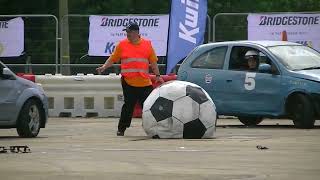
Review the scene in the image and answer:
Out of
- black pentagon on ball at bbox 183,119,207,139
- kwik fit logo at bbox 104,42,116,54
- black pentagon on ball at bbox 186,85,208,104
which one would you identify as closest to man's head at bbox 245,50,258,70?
black pentagon on ball at bbox 186,85,208,104

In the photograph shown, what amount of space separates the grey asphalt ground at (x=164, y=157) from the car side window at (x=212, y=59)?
6.21 ft

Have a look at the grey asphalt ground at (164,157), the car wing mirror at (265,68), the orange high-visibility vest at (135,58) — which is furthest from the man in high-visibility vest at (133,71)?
the car wing mirror at (265,68)

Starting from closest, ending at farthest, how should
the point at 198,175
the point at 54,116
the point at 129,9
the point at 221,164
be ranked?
the point at 198,175
the point at 221,164
the point at 54,116
the point at 129,9

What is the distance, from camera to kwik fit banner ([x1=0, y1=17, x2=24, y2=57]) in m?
24.6

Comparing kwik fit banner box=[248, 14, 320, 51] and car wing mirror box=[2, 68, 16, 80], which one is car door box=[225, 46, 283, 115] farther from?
kwik fit banner box=[248, 14, 320, 51]

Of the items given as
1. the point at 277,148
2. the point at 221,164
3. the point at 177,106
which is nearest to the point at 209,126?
the point at 177,106

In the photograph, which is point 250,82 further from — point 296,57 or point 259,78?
point 296,57

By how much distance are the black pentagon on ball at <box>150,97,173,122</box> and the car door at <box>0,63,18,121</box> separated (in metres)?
2.24

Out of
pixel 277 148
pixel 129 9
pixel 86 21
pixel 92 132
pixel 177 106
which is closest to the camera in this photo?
pixel 277 148

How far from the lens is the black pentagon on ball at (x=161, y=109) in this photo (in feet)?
48.1

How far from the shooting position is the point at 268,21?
23.2 m

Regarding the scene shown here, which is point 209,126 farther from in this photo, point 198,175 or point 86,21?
point 86,21

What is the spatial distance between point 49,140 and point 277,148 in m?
3.68

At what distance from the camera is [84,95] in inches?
871
